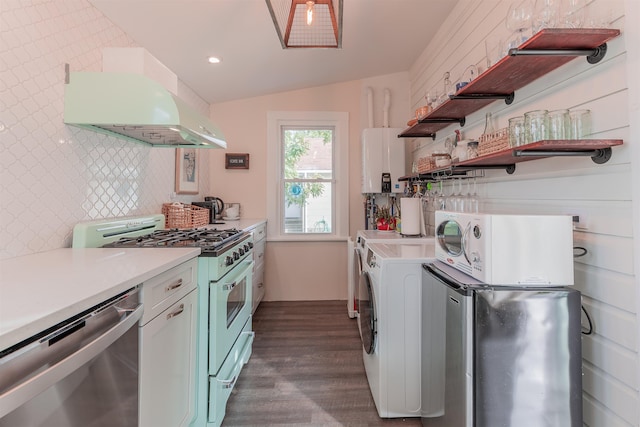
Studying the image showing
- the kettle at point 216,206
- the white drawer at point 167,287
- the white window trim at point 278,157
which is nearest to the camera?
the white drawer at point 167,287

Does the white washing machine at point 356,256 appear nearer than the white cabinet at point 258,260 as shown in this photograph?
Yes

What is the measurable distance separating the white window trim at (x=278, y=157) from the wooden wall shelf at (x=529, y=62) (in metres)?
1.72

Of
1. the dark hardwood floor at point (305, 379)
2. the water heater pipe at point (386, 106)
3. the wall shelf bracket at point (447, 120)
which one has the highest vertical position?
the water heater pipe at point (386, 106)

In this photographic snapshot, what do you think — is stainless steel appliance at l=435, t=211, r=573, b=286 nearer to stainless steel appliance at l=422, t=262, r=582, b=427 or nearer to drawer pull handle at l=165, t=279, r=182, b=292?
stainless steel appliance at l=422, t=262, r=582, b=427

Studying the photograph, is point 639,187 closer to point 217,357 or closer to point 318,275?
point 217,357

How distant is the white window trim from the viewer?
145 inches

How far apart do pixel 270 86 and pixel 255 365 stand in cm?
284

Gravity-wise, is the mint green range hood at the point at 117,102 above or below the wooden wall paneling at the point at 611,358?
above

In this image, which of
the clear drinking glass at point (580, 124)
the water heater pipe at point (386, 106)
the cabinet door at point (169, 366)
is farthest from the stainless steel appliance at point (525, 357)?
the water heater pipe at point (386, 106)

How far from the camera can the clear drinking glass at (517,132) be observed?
1.26 m

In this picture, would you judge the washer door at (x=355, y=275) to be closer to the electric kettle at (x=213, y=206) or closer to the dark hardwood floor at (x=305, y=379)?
the dark hardwood floor at (x=305, y=379)

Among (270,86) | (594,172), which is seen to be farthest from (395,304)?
(270,86)

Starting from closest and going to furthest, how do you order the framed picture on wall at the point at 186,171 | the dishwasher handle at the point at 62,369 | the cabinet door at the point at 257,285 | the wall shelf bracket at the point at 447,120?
1. the dishwasher handle at the point at 62,369
2. the wall shelf bracket at the point at 447,120
3. the framed picture on wall at the point at 186,171
4. the cabinet door at the point at 257,285

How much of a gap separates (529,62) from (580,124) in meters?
0.34
